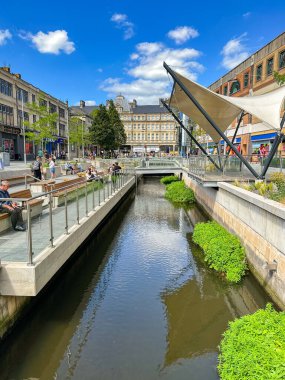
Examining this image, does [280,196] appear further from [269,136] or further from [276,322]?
[269,136]

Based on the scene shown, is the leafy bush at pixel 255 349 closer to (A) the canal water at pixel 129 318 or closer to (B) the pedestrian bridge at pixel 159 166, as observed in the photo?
(A) the canal water at pixel 129 318

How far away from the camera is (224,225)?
13.8 m

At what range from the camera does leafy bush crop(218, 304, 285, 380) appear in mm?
4531

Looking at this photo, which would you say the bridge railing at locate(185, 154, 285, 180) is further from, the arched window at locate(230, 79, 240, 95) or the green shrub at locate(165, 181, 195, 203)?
the arched window at locate(230, 79, 240, 95)

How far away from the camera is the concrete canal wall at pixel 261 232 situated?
7.45 meters

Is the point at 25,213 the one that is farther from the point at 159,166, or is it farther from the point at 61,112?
the point at 61,112

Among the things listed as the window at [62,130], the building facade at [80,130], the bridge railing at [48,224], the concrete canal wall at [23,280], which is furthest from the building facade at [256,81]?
the window at [62,130]

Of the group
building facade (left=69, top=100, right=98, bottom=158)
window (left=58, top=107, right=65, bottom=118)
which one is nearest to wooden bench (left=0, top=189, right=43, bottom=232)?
building facade (left=69, top=100, right=98, bottom=158)

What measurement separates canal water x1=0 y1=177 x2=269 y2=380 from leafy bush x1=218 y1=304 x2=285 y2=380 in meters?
0.67

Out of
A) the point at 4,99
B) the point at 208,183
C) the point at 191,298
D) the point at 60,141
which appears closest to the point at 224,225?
the point at 208,183

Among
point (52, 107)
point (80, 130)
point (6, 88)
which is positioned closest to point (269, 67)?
point (6, 88)

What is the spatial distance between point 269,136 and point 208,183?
1891 cm

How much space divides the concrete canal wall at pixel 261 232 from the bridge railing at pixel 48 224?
5.27 m

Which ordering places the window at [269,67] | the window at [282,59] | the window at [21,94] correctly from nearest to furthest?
the window at [282,59], the window at [269,67], the window at [21,94]
